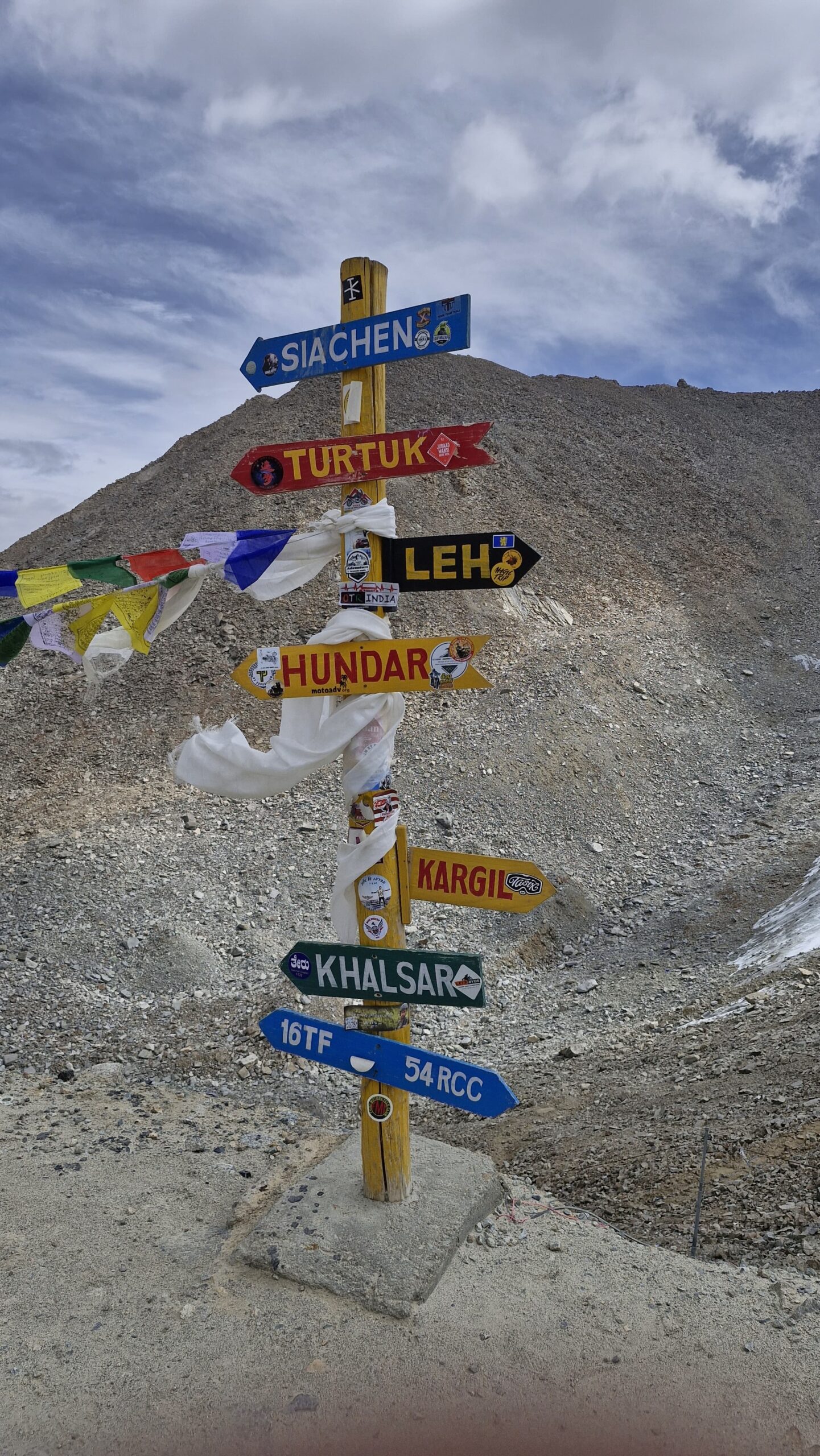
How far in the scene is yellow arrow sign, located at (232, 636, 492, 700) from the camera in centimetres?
490

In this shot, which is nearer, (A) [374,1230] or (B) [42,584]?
(A) [374,1230]

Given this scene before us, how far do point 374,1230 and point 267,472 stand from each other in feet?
13.7

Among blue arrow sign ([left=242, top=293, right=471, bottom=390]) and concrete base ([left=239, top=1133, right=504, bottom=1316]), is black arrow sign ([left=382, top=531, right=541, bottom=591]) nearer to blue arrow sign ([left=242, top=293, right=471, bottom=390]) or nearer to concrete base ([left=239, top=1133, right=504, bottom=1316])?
blue arrow sign ([left=242, top=293, right=471, bottom=390])

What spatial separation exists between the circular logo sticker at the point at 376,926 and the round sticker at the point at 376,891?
51mm

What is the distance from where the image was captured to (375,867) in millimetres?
5121

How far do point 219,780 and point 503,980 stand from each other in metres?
5.78

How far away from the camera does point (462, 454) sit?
4926 millimetres

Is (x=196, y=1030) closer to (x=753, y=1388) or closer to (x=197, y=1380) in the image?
(x=197, y=1380)

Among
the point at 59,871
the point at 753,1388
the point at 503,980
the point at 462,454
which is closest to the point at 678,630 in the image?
the point at 503,980

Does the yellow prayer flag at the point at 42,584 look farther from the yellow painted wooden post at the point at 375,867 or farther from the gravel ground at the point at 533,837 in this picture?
the gravel ground at the point at 533,837

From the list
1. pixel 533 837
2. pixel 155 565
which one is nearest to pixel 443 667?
pixel 155 565

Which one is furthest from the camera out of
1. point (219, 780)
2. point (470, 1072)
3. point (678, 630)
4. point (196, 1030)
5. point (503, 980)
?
point (678, 630)

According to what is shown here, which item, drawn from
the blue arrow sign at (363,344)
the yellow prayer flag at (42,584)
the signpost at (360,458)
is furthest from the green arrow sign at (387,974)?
the blue arrow sign at (363,344)

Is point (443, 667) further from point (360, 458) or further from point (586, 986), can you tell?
point (586, 986)
